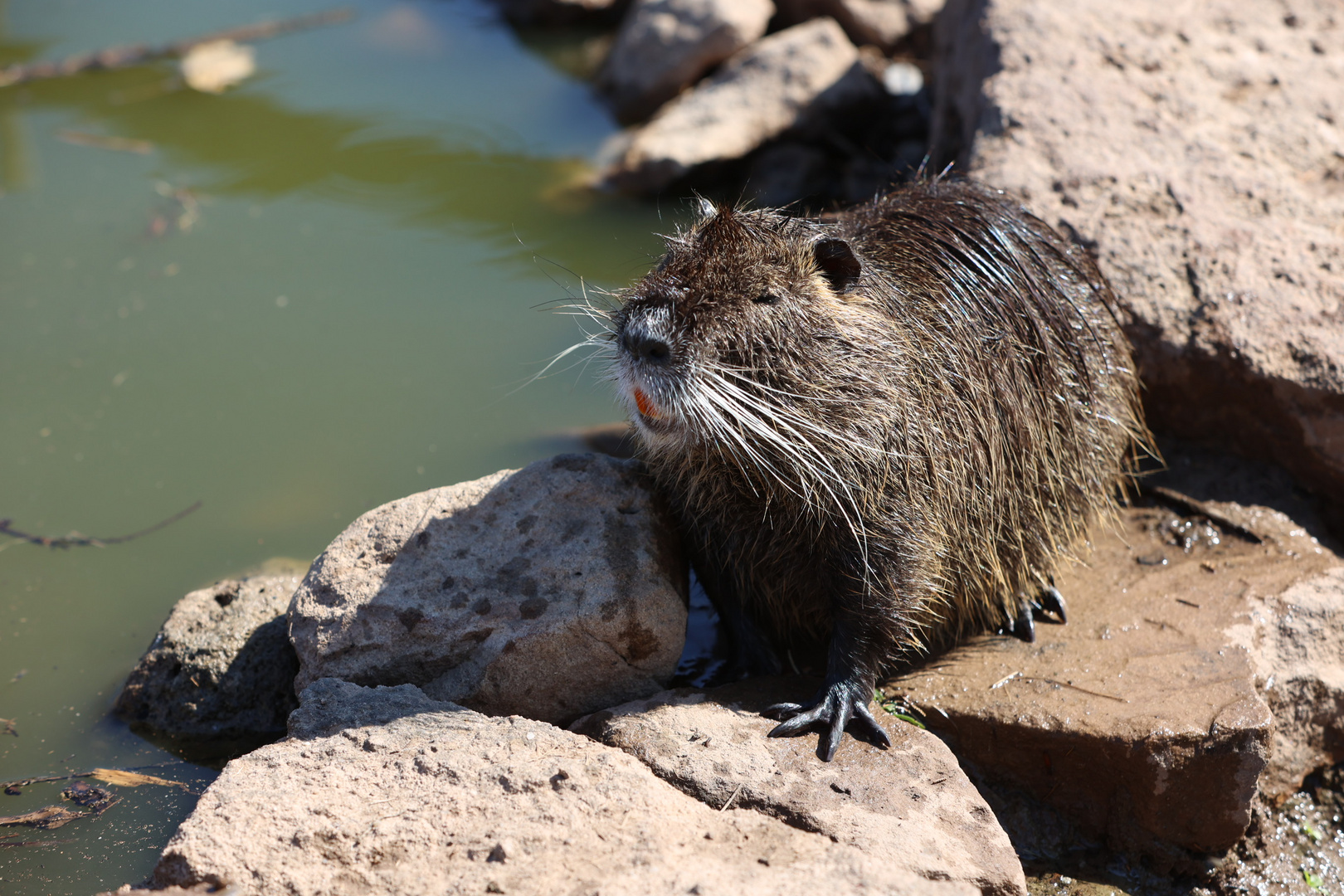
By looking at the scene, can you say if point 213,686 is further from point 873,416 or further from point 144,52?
point 144,52

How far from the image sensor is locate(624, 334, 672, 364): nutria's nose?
2635 millimetres

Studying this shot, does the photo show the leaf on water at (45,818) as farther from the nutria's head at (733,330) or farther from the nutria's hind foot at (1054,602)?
the nutria's hind foot at (1054,602)

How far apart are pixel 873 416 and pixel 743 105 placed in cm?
364

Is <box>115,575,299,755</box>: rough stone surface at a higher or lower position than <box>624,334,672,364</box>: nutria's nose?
lower

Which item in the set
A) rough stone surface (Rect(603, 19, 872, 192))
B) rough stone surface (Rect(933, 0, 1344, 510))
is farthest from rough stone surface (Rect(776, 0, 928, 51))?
rough stone surface (Rect(933, 0, 1344, 510))

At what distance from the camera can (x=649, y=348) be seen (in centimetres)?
265

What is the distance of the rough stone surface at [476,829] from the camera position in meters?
2.24

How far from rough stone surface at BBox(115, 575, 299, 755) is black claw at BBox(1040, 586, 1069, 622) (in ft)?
7.57

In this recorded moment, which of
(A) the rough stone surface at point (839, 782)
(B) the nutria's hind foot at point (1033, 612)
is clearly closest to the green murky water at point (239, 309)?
(A) the rough stone surface at point (839, 782)

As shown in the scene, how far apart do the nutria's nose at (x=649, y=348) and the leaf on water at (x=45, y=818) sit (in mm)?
1939

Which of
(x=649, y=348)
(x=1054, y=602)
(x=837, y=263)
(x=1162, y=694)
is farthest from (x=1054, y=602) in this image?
(x=649, y=348)

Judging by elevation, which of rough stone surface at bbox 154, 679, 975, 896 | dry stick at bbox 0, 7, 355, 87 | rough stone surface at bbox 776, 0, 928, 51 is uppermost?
rough stone surface at bbox 776, 0, 928, 51

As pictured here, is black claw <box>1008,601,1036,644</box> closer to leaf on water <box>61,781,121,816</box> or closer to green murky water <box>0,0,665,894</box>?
green murky water <box>0,0,665,894</box>

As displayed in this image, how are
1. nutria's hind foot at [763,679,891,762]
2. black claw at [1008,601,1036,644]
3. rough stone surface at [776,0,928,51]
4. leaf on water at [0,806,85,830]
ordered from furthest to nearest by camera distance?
rough stone surface at [776,0,928,51]
black claw at [1008,601,1036,644]
leaf on water at [0,806,85,830]
nutria's hind foot at [763,679,891,762]
